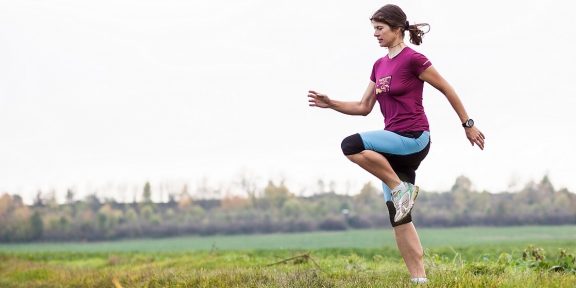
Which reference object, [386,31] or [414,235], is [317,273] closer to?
[414,235]

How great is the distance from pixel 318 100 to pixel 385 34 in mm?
1111

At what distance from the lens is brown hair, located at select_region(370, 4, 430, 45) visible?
24.8 ft

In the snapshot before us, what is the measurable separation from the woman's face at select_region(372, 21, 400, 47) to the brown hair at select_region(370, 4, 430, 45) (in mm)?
41

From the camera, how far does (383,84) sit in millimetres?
7559

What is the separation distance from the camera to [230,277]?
921 centimetres

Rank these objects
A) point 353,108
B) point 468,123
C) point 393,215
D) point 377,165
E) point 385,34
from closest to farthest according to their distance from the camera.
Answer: point 377,165 → point 468,123 → point 385,34 → point 393,215 → point 353,108

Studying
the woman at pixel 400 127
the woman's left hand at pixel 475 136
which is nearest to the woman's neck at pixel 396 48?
the woman at pixel 400 127

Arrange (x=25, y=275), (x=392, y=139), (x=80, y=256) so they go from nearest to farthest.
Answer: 1. (x=392, y=139)
2. (x=25, y=275)
3. (x=80, y=256)

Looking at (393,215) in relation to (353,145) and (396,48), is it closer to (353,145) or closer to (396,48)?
(353,145)

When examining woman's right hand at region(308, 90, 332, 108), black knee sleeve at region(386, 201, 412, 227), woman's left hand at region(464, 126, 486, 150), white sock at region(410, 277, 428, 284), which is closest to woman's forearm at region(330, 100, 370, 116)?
woman's right hand at region(308, 90, 332, 108)

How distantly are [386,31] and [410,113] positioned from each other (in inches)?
35.6

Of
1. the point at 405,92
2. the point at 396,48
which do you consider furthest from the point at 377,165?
the point at 396,48

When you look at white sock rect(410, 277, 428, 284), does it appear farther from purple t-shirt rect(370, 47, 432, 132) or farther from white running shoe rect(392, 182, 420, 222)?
purple t-shirt rect(370, 47, 432, 132)

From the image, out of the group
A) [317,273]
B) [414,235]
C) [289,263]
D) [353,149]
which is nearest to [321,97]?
[353,149]
